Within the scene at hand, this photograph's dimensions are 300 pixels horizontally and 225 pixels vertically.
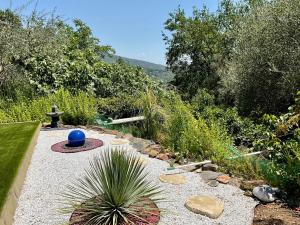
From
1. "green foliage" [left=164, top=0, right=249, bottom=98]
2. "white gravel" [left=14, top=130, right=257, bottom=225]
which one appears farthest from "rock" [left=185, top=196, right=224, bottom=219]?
"green foliage" [left=164, top=0, right=249, bottom=98]

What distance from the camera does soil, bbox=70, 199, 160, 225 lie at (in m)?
3.56

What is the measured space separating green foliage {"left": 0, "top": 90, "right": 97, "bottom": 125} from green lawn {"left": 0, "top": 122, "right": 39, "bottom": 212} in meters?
1.18

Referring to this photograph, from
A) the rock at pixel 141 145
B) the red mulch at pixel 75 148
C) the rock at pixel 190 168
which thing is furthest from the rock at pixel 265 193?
the red mulch at pixel 75 148

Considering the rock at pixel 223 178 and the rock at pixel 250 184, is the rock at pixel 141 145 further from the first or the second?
the rock at pixel 250 184

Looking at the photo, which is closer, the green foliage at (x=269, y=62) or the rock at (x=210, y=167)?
the rock at (x=210, y=167)

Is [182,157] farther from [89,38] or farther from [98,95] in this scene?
[89,38]

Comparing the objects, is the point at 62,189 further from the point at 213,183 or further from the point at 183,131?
the point at 183,131

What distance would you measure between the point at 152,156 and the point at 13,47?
791 cm

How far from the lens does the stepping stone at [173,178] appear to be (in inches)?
194

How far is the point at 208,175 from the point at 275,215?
1.49 meters

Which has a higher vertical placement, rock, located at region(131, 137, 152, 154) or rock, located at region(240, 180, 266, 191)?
rock, located at region(131, 137, 152, 154)

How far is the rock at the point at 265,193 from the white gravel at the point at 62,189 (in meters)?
0.13

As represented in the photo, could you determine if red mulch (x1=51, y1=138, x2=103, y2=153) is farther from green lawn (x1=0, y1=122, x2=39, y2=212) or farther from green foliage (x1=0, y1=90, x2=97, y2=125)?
green foliage (x1=0, y1=90, x2=97, y2=125)

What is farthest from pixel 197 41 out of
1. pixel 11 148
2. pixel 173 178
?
pixel 173 178
